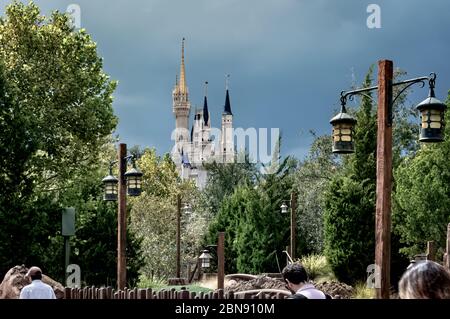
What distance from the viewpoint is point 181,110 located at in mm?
129875

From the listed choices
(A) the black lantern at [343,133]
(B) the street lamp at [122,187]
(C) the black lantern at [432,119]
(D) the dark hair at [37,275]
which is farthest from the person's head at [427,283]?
(B) the street lamp at [122,187]

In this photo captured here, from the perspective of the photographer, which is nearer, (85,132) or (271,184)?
(85,132)

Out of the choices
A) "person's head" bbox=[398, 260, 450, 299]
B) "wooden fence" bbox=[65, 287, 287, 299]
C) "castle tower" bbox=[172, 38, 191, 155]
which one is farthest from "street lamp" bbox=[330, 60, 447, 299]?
"castle tower" bbox=[172, 38, 191, 155]

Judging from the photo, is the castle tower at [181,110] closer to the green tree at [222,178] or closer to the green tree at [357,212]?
the green tree at [222,178]

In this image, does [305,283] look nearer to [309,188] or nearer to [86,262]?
[86,262]

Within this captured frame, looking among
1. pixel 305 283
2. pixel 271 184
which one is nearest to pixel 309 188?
pixel 271 184

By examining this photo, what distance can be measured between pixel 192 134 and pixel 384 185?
4807 inches

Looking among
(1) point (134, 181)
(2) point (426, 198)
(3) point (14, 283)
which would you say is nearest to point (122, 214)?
(1) point (134, 181)

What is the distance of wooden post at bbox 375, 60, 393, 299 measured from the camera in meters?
11.3

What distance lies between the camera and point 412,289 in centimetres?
405

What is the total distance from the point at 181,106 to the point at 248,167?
5946 cm

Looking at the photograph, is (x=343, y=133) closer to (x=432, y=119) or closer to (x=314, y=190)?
(x=432, y=119)

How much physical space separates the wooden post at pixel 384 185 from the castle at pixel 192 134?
111 m

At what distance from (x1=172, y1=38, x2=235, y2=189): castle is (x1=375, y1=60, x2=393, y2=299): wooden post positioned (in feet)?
365
